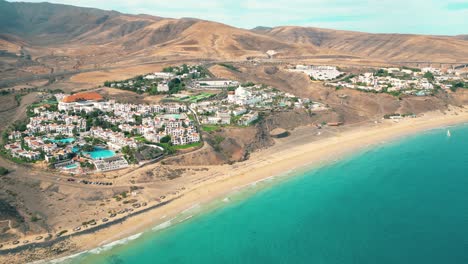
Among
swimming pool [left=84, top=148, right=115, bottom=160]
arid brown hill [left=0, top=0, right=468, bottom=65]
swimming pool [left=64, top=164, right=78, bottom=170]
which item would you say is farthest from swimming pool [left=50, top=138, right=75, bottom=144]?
arid brown hill [left=0, top=0, right=468, bottom=65]

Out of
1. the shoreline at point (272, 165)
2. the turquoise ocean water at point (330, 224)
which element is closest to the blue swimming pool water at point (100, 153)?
the shoreline at point (272, 165)

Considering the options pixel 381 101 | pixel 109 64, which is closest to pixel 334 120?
pixel 381 101

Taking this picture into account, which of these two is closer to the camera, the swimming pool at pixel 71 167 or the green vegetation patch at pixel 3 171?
the green vegetation patch at pixel 3 171

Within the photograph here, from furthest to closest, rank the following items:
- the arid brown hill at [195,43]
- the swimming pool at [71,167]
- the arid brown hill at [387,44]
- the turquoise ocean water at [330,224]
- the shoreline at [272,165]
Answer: the arid brown hill at [387,44] → the arid brown hill at [195,43] → the swimming pool at [71,167] → the shoreline at [272,165] → the turquoise ocean water at [330,224]

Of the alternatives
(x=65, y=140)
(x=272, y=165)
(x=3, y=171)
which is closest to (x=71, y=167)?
(x=3, y=171)

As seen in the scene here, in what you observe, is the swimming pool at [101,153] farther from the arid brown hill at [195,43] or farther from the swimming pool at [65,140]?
the arid brown hill at [195,43]

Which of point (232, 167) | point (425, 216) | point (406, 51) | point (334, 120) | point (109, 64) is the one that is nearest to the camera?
point (425, 216)

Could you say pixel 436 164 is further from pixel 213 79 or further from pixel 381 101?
pixel 213 79
